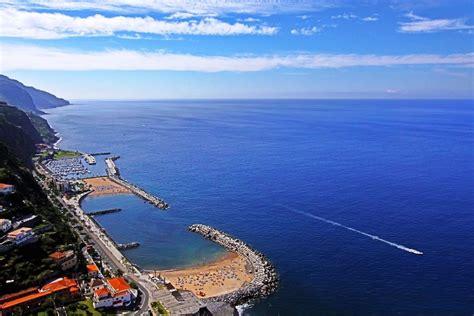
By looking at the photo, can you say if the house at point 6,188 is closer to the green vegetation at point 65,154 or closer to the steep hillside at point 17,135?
the steep hillside at point 17,135

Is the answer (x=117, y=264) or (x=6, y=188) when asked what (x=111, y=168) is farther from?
(x=117, y=264)

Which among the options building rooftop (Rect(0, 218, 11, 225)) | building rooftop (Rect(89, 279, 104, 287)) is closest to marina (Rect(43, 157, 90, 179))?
building rooftop (Rect(0, 218, 11, 225))

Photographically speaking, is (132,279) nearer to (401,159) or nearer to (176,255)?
(176,255)

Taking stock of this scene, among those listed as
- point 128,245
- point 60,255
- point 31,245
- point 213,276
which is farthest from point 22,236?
point 213,276

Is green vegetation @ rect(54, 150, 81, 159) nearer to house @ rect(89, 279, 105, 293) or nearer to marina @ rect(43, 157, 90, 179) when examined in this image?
marina @ rect(43, 157, 90, 179)

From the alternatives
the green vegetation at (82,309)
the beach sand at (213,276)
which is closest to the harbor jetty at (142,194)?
the beach sand at (213,276)
